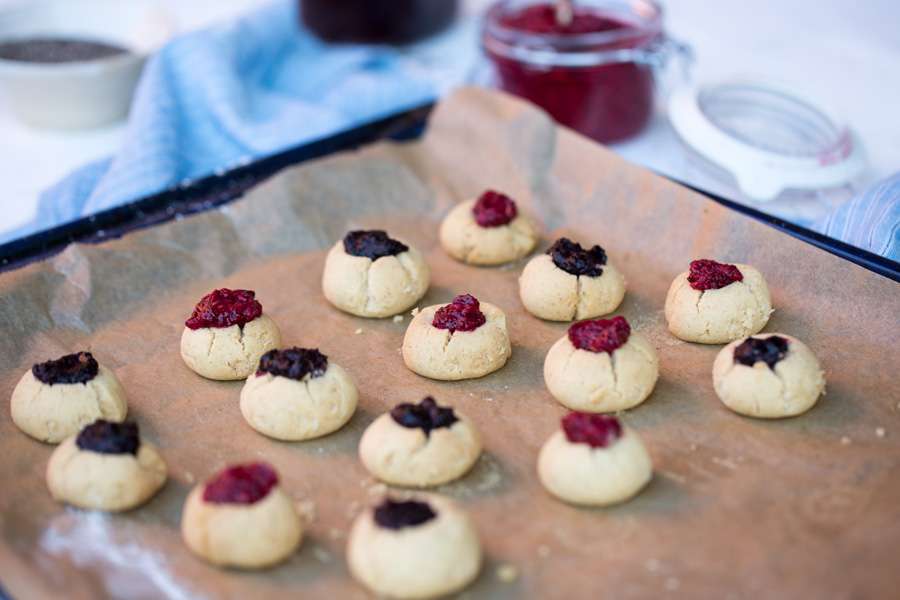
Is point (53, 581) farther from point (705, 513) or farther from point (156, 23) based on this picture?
point (156, 23)

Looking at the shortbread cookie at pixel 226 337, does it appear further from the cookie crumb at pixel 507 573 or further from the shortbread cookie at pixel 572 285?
the cookie crumb at pixel 507 573

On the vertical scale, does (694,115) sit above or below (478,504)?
above

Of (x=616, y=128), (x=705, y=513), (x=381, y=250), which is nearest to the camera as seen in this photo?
(x=705, y=513)

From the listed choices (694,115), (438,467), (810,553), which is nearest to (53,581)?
(438,467)

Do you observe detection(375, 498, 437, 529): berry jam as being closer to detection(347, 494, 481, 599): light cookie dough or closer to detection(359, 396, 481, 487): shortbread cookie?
detection(347, 494, 481, 599): light cookie dough

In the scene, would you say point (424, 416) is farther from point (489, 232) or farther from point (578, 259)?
point (489, 232)

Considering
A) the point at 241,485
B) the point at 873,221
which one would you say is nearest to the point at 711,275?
the point at 873,221

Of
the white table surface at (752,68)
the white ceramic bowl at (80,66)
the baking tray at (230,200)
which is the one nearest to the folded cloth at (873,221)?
the baking tray at (230,200)
